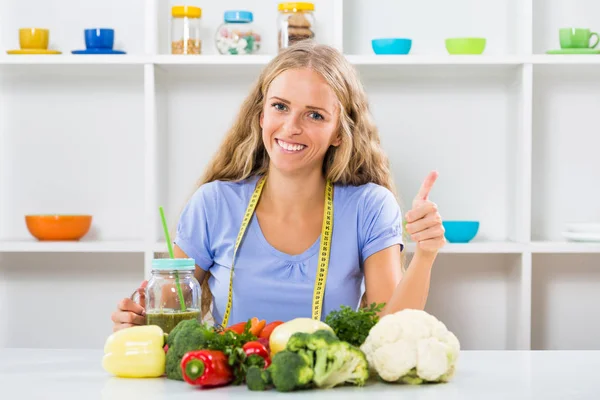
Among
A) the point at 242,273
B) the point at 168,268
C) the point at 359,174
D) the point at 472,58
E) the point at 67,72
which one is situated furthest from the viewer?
the point at 67,72

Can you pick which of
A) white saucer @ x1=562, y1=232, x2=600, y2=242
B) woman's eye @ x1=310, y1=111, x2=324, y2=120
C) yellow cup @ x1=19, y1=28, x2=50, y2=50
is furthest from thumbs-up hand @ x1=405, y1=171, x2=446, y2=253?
yellow cup @ x1=19, y1=28, x2=50, y2=50

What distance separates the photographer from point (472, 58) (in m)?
3.11

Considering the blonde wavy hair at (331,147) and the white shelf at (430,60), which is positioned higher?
the white shelf at (430,60)

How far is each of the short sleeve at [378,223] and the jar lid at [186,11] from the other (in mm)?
1163

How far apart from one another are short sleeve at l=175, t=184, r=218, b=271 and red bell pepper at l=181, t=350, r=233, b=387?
3.48 ft

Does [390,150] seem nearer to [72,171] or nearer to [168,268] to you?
[72,171]

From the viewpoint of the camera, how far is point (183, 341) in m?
1.36

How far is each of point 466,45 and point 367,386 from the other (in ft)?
6.64

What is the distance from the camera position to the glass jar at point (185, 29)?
125 inches

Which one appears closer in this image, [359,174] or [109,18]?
[359,174]

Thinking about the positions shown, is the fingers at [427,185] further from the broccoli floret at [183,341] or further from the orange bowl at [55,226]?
the orange bowl at [55,226]

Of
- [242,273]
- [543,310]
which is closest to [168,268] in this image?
[242,273]

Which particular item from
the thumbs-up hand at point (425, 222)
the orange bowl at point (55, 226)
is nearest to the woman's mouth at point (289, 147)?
the thumbs-up hand at point (425, 222)

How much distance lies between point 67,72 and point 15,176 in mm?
469
